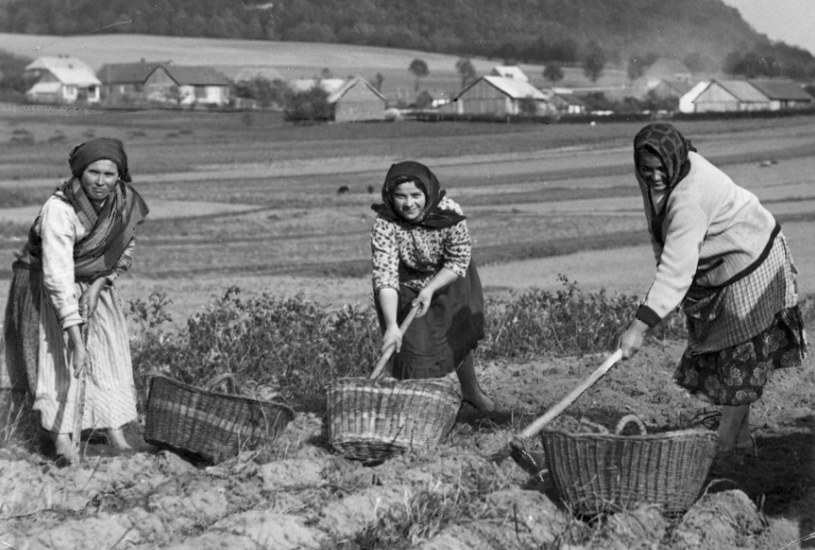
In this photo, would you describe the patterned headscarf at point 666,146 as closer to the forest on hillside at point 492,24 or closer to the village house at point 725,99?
the forest on hillside at point 492,24

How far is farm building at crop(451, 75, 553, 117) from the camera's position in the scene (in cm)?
3022

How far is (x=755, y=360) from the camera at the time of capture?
547 centimetres

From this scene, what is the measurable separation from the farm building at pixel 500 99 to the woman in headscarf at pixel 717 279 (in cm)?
2347

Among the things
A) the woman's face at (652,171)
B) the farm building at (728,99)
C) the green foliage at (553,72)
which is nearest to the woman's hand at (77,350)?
the woman's face at (652,171)

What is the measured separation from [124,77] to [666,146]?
2523 centimetres

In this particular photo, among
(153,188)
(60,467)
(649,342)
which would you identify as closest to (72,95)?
(153,188)

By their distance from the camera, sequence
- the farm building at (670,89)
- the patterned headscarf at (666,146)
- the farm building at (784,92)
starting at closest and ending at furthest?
the patterned headscarf at (666,146) → the farm building at (670,89) → the farm building at (784,92)

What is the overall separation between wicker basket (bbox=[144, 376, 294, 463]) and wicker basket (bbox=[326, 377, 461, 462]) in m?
0.25

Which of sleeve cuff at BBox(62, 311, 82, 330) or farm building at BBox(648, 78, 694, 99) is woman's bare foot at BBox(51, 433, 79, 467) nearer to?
sleeve cuff at BBox(62, 311, 82, 330)

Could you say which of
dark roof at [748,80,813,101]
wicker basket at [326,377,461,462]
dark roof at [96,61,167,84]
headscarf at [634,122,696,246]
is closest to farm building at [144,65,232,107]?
dark roof at [96,61,167,84]

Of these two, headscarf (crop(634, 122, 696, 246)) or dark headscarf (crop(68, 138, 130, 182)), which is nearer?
headscarf (crop(634, 122, 696, 246))

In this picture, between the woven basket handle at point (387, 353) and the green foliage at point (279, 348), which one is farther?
the green foliage at point (279, 348)

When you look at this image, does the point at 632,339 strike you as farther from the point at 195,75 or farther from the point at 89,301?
the point at 195,75

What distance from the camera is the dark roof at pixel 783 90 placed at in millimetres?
27406
